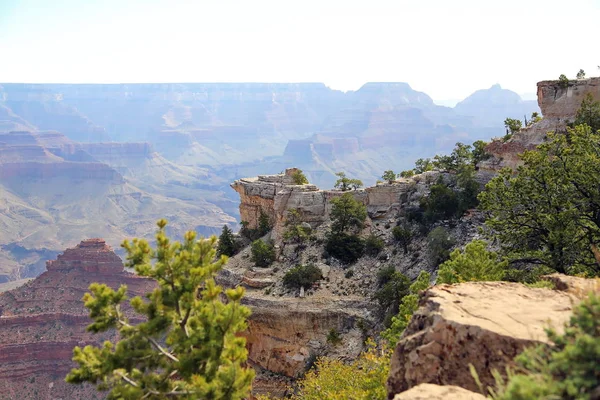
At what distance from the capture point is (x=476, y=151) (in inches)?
2157

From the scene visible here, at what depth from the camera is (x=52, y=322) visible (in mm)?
90688

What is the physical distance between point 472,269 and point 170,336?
576 inches

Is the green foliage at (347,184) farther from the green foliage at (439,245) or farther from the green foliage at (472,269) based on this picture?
the green foliage at (472,269)

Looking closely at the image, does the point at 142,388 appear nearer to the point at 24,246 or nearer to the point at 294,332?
the point at 294,332

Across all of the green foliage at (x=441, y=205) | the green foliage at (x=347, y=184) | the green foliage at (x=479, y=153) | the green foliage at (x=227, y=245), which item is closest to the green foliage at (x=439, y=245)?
the green foliage at (x=441, y=205)

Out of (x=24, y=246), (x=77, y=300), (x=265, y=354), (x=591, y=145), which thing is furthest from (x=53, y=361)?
(x=24, y=246)

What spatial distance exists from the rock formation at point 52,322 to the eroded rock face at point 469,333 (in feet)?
249

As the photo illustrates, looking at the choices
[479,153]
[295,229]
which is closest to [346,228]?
[295,229]

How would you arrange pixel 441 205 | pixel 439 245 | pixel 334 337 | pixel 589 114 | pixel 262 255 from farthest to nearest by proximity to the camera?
pixel 262 255 → pixel 441 205 → pixel 439 245 → pixel 589 114 → pixel 334 337

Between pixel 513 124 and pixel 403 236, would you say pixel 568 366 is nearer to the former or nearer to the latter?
pixel 403 236

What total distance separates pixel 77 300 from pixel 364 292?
239 feet

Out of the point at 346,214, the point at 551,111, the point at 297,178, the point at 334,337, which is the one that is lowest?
the point at 334,337

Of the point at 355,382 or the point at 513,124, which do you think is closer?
the point at 355,382

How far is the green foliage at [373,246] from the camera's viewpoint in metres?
48.6
